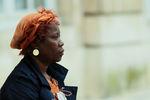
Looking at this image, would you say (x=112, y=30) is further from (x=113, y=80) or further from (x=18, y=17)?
(x=18, y=17)

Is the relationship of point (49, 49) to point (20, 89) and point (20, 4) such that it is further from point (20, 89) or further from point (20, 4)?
point (20, 4)

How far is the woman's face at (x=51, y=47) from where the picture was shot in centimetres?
304

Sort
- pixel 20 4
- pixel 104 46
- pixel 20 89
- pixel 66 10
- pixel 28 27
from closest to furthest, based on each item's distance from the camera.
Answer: pixel 20 89 < pixel 28 27 < pixel 20 4 < pixel 66 10 < pixel 104 46

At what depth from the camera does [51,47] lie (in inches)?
120

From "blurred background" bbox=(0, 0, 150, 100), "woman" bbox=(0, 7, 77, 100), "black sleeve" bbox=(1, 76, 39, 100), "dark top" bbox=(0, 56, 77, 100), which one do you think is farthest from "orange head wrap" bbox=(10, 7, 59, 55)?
"blurred background" bbox=(0, 0, 150, 100)

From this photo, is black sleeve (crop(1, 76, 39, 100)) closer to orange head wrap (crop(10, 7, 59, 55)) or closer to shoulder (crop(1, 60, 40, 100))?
shoulder (crop(1, 60, 40, 100))

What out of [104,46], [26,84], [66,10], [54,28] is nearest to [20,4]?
[66,10]

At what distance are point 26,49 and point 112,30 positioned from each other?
5.61 meters

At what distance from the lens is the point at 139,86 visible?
914 cm

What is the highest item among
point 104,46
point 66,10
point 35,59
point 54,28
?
point 54,28

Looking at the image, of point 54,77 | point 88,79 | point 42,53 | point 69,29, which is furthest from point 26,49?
point 88,79

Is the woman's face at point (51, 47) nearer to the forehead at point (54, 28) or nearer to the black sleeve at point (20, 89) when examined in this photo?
the forehead at point (54, 28)

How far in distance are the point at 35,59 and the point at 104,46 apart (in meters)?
5.45

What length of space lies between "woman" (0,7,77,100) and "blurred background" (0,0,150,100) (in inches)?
172
